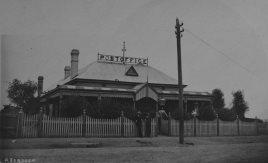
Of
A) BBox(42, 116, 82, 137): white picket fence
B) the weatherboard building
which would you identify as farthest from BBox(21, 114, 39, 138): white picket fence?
the weatherboard building

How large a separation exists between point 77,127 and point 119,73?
17112 millimetres

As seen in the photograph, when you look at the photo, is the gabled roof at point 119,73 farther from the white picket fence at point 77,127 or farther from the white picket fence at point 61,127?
the white picket fence at point 61,127

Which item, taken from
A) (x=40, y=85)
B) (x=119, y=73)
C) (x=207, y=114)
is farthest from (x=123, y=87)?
(x=40, y=85)

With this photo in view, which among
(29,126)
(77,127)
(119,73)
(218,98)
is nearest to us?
(29,126)

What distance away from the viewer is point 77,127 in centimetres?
1744

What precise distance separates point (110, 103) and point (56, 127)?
4.07m

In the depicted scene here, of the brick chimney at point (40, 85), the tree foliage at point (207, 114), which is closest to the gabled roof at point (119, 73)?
the tree foliage at point (207, 114)

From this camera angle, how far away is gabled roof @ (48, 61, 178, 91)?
32409 mm

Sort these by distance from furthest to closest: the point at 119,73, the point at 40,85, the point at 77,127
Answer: the point at 40,85 → the point at 119,73 → the point at 77,127

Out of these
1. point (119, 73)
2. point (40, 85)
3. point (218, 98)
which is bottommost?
point (218, 98)

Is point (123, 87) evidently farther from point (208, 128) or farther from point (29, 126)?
point (29, 126)

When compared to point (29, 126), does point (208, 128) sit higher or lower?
lower

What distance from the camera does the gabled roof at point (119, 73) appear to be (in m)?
32.4

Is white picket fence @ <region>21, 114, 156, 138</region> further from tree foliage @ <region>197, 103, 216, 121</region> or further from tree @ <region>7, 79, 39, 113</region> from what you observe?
tree @ <region>7, 79, 39, 113</region>
